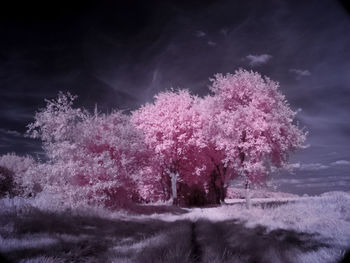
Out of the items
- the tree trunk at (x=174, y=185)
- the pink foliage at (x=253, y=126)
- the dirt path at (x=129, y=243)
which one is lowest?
the dirt path at (x=129, y=243)

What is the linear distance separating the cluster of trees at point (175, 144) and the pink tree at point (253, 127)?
73mm

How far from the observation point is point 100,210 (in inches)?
571

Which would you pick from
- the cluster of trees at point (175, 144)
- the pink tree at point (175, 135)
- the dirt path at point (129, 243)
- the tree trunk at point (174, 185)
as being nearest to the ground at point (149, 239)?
the dirt path at point (129, 243)

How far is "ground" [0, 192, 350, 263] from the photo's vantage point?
6359 millimetres

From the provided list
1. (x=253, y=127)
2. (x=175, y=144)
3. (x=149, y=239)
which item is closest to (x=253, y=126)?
(x=253, y=127)

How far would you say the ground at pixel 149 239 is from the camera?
6.36 metres

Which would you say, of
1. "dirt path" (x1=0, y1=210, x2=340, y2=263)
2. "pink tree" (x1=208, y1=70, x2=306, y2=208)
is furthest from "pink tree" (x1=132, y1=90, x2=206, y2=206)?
"dirt path" (x1=0, y1=210, x2=340, y2=263)

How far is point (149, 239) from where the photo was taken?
28.4 feet

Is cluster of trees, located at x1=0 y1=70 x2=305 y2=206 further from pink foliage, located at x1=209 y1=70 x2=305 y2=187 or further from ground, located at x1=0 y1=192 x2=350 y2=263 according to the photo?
ground, located at x1=0 y1=192 x2=350 y2=263

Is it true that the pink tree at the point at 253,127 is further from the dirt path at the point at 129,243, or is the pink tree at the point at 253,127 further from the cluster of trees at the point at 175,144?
the dirt path at the point at 129,243

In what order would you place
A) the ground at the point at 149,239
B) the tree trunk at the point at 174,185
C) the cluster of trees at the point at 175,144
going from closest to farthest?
the ground at the point at 149,239
the cluster of trees at the point at 175,144
the tree trunk at the point at 174,185

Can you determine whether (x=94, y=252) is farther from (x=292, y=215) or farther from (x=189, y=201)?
(x=189, y=201)

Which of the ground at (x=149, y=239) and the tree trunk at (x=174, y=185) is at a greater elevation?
the tree trunk at (x=174, y=185)

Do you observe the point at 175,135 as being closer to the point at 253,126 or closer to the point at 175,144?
the point at 175,144
